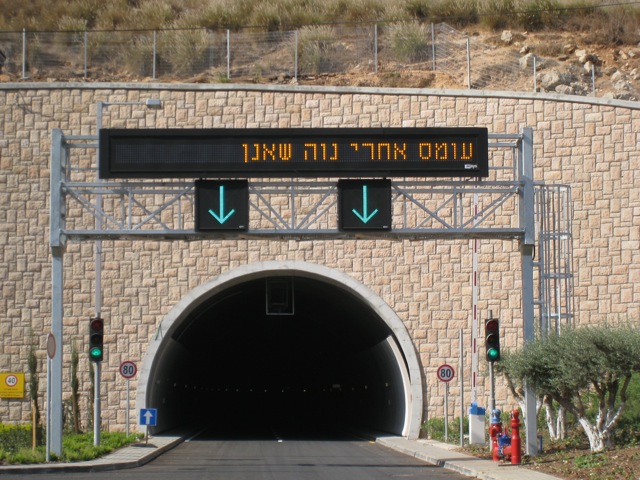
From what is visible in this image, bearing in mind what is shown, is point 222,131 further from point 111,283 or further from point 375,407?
point 375,407

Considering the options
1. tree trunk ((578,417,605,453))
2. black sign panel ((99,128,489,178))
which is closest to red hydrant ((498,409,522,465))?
tree trunk ((578,417,605,453))

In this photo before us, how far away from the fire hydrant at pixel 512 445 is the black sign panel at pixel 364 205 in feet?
15.2

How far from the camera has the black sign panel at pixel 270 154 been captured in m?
22.6

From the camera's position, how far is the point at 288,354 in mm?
64188

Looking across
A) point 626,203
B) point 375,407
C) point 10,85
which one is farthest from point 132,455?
point 375,407

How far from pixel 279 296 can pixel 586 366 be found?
56.4 ft

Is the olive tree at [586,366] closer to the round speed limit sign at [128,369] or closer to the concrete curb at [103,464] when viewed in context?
the concrete curb at [103,464]

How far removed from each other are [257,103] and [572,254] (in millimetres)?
10665

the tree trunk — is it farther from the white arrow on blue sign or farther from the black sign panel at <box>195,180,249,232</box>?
the white arrow on blue sign

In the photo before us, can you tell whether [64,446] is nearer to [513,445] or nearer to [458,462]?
[458,462]

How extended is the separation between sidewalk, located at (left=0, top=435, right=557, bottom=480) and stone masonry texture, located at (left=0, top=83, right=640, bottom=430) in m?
4.47

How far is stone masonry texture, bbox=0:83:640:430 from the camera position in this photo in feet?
111

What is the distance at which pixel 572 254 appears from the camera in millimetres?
32656

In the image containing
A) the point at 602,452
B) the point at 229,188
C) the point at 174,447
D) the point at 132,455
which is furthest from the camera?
the point at 174,447
